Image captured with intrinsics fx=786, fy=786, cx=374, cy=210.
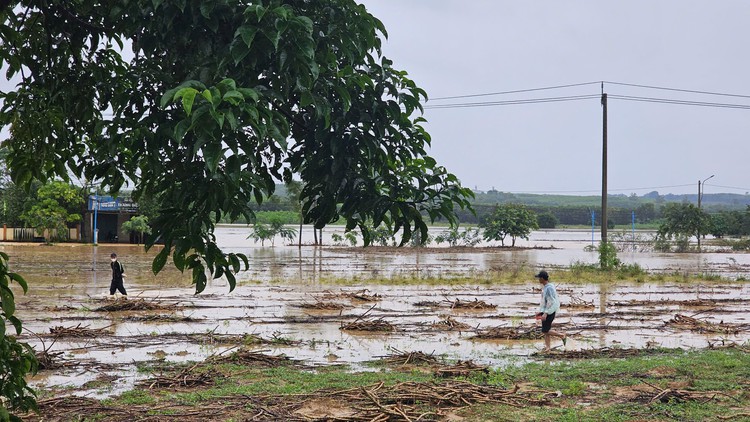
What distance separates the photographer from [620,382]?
35.6 ft

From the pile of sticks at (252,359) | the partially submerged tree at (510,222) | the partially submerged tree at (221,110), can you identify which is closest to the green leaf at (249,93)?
the partially submerged tree at (221,110)

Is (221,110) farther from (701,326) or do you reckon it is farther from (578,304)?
(578,304)

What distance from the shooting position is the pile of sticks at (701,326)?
1734cm

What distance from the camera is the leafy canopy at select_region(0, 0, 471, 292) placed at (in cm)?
335

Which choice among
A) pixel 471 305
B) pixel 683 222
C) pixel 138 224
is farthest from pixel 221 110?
pixel 683 222

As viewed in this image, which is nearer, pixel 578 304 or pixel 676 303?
pixel 578 304

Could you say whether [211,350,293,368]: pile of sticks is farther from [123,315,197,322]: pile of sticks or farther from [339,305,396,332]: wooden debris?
[123,315,197,322]: pile of sticks

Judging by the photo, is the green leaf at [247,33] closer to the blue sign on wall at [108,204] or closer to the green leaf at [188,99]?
the green leaf at [188,99]

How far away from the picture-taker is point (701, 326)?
1780 cm

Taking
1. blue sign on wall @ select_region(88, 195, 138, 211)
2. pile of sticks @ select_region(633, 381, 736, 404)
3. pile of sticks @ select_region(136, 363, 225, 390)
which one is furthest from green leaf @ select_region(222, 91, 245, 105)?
blue sign on wall @ select_region(88, 195, 138, 211)

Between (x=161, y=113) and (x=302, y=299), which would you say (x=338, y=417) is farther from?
(x=302, y=299)

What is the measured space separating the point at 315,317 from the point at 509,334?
17.9 ft

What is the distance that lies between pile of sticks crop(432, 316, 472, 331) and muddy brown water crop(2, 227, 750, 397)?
17 cm

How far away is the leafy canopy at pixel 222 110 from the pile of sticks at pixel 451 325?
13.3 m
